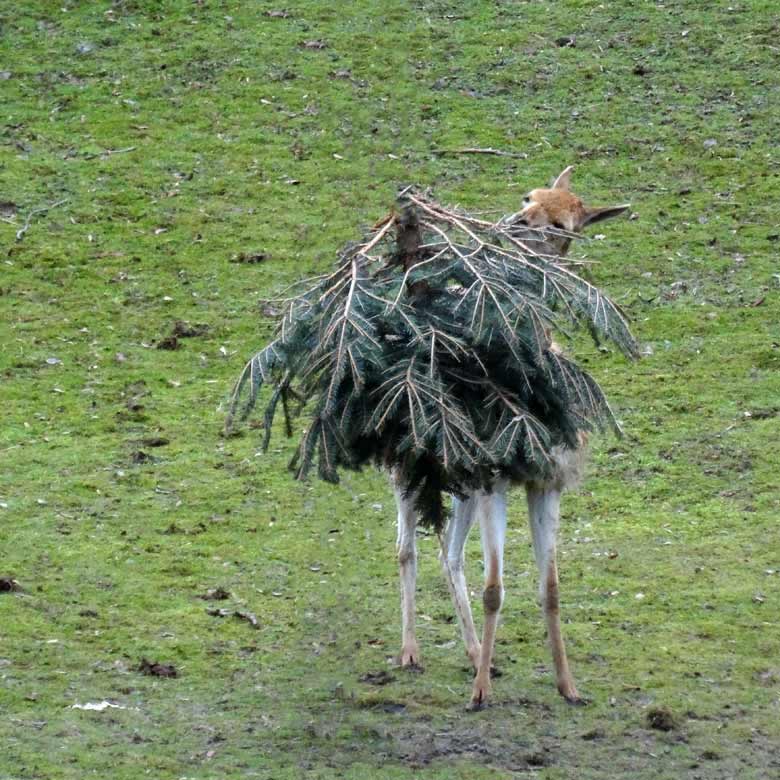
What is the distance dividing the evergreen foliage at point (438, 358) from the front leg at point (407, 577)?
124cm

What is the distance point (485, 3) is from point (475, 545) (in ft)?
36.6

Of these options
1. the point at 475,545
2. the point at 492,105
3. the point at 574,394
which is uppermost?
the point at 574,394

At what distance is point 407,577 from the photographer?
8250 millimetres

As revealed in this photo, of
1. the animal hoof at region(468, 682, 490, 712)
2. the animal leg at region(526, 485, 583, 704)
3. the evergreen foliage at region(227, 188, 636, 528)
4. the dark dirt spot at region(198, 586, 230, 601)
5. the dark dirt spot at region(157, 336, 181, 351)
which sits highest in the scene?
the evergreen foliage at region(227, 188, 636, 528)

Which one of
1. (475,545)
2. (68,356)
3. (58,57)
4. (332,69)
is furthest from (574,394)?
(58,57)

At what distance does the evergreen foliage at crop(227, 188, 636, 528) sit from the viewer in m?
6.54

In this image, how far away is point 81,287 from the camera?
1381cm

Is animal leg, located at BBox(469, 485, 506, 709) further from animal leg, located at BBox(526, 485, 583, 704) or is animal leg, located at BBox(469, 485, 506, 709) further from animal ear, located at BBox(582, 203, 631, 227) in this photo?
animal ear, located at BBox(582, 203, 631, 227)

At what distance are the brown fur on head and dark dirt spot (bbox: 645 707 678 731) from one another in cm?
240

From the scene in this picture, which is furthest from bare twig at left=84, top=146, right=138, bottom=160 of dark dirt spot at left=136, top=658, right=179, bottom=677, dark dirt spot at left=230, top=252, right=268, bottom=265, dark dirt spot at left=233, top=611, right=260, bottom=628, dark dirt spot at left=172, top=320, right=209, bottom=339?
dark dirt spot at left=136, top=658, right=179, bottom=677

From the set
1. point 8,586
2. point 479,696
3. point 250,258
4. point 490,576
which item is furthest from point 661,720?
point 250,258

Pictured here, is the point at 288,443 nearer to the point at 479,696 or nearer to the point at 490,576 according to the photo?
the point at 490,576

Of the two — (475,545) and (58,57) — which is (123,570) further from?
(58,57)

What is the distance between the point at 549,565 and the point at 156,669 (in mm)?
2052
